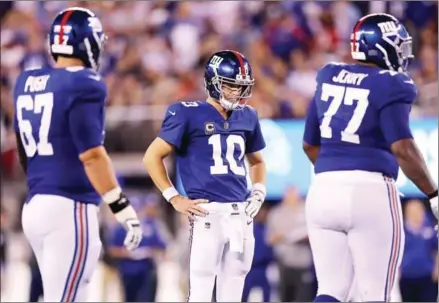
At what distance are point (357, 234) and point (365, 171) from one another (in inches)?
13.0

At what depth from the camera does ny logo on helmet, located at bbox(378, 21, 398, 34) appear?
6.11 meters

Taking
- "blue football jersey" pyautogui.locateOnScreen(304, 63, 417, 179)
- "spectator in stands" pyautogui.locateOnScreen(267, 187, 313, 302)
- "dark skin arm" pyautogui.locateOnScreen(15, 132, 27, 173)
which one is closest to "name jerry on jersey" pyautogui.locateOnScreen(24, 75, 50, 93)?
"dark skin arm" pyautogui.locateOnScreen(15, 132, 27, 173)

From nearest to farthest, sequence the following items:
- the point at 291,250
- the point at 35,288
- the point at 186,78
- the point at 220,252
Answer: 1. the point at 220,252
2. the point at 35,288
3. the point at 291,250
4. the point at 186,78

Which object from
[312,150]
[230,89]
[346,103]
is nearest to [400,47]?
[346,103]

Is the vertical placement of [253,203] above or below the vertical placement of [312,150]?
below

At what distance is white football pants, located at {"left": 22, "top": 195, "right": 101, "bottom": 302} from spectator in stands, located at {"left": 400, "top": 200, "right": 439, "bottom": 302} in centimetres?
555

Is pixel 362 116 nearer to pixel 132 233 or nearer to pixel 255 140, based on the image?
pixel 255 140

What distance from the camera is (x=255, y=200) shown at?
20.4 ft

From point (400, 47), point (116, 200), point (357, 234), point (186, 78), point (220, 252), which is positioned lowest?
point (186, 78)

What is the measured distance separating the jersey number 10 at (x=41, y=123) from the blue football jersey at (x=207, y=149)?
0.69 meters

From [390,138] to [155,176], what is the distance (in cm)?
126

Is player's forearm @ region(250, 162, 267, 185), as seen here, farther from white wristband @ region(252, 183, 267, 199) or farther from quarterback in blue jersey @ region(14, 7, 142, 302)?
quarterback in blue jersey @ region(14, 7, 142, 302)

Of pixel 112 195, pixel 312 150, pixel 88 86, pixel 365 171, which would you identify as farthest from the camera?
pixel 312 150

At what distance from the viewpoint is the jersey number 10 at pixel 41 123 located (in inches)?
224
